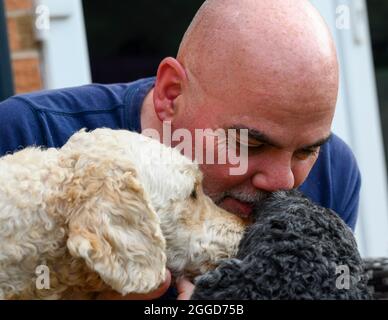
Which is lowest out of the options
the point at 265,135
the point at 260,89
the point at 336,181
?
A: the point at 336,181

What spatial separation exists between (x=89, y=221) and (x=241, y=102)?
28.5 inches

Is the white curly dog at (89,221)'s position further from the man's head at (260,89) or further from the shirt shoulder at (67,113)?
the shirt shoulder at (67,113)

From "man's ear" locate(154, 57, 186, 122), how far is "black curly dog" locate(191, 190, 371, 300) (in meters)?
0.74

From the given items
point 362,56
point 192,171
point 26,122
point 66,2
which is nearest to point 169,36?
point 66,2

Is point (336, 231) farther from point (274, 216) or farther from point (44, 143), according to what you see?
point (44, 143)

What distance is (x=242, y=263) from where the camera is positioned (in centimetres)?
239

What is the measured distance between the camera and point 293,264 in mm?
2344

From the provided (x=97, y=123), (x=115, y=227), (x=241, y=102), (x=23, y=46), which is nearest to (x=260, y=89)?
(x=241, y=102)

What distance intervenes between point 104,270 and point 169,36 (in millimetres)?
2829

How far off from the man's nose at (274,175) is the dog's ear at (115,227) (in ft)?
1.54

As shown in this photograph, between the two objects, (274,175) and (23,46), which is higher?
(23,46)

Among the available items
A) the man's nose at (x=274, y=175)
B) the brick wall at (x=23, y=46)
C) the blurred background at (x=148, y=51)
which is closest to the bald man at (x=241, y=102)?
the man's nose at (x=274, y=175)

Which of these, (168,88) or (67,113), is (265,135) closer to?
(168,88)

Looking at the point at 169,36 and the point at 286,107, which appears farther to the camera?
the point at 169,36
